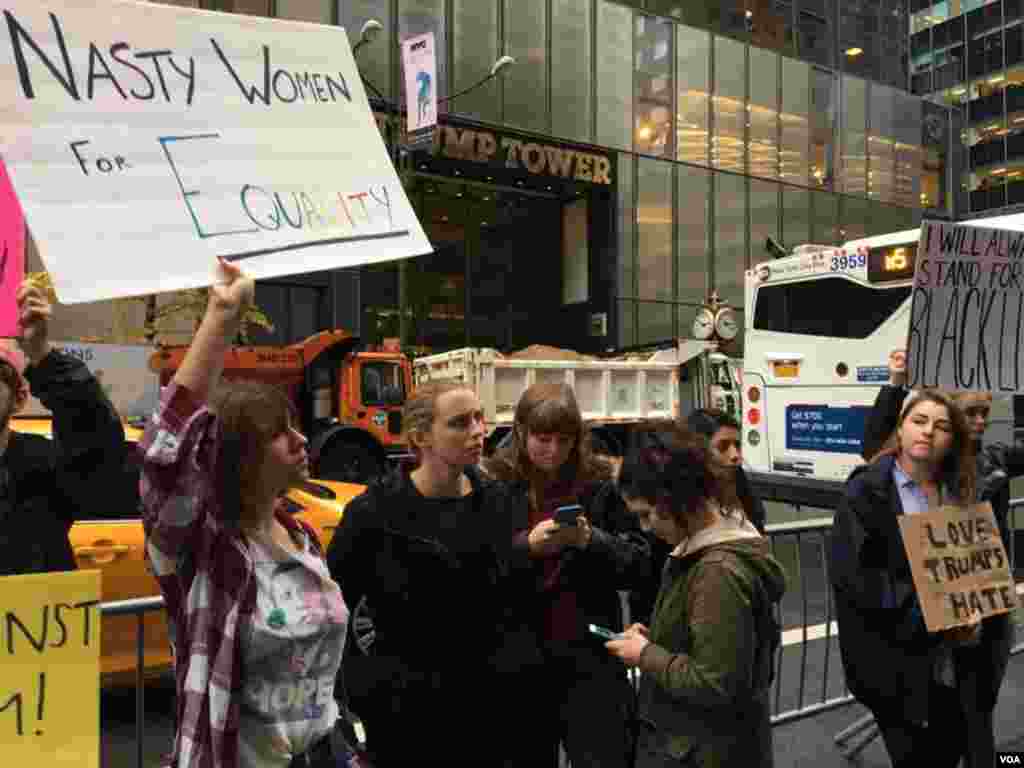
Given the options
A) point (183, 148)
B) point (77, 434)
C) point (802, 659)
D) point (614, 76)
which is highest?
point (614, 76)

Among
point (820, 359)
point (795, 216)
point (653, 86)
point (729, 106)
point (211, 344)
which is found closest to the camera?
point (211, 344)

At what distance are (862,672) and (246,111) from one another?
9.01 feet

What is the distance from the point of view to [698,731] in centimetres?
236

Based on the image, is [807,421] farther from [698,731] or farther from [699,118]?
[699,118]

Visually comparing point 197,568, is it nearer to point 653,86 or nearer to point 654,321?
point 654,321

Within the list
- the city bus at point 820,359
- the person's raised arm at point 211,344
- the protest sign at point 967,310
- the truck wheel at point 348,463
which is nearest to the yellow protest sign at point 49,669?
the person's raised arm at point 211,344

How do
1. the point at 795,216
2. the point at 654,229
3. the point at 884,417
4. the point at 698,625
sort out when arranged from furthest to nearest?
the point at 795,216 → the point at 654,229 → the point at 884,417 → the point at 698,625

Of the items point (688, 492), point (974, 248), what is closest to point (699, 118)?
point (974, 248)

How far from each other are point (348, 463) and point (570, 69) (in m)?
15.1

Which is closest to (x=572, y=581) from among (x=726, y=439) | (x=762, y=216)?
(x=726, y=439)

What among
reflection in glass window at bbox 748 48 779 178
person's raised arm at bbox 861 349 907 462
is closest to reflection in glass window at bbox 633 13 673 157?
reflection in glass window at bbox 748 48 779 178

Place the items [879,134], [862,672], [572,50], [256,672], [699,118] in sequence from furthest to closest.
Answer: [879,134], [699,118], [572,50], [862,672], [256,672]

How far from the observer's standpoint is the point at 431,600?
262 cm

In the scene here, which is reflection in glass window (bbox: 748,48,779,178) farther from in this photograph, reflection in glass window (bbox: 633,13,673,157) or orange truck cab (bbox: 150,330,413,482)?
orange truck cab (bbox: 150,330,413,482)
